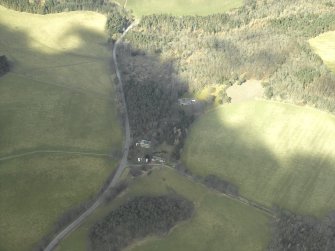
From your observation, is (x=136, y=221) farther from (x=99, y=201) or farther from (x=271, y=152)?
(x=271, y=152)

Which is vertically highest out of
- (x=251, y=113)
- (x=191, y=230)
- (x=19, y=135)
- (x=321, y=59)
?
(x=321, y=59)

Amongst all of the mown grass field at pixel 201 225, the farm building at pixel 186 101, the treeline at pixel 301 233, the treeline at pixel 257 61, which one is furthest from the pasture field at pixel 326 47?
the mown grass field at pixel 201 225

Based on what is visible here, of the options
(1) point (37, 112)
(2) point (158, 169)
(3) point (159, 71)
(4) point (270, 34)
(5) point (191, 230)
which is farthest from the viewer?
(4) point (270, 34)

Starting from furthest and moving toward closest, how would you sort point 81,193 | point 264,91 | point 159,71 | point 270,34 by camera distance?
point 270,34, point 159,71, point 264,91, point 81,193

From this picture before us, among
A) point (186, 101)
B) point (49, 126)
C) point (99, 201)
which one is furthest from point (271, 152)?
point (49, 126)

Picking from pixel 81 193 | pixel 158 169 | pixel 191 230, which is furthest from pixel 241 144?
pixel 81 193

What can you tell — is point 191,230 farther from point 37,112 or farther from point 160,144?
point 37,112

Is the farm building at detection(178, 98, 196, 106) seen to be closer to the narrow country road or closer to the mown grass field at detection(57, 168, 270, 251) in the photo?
the narrow country road
